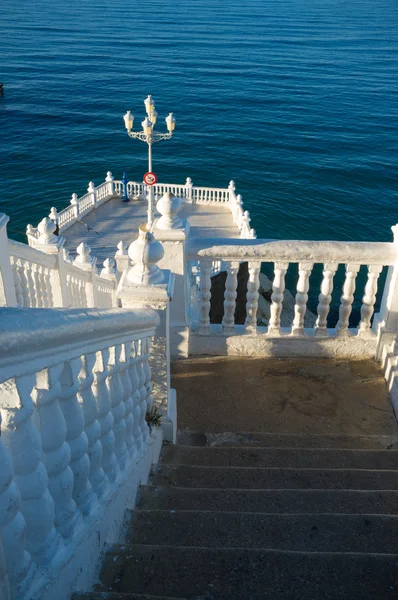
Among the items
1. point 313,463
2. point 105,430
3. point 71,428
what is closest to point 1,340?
point 71,428

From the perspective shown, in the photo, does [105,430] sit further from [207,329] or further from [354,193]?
[354,193]

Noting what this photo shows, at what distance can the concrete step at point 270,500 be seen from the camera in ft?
9.98

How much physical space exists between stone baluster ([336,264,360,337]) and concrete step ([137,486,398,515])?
7.49 feet

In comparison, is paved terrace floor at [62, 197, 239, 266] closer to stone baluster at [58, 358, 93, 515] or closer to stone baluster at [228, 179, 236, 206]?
stone baluster at [228, 179, 236, 206]

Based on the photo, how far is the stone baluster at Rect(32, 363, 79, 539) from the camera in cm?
161

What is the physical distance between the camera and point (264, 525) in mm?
2742

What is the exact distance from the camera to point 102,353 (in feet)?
7.19

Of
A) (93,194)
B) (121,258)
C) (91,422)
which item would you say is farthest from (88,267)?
(93,194)

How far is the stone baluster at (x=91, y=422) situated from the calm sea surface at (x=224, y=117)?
25.7 m

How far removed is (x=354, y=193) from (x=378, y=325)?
27528 millimetres

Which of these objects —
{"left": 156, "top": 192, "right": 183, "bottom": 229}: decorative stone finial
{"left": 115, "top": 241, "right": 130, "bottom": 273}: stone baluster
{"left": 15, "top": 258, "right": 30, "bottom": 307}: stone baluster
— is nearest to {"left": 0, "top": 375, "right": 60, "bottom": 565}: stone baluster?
{"left": 156, "top": 192, "right": 183, "bottom": 229}: decorative stone finial

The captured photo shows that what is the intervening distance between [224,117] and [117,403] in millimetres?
43878

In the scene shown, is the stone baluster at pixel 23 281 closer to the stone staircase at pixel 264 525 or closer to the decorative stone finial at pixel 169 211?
the decorative stone finial at pixel 169 211

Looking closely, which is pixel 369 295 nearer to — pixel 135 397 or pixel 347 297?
pixel 347 297
